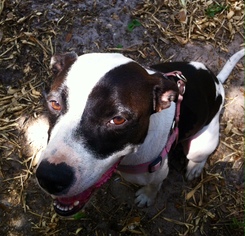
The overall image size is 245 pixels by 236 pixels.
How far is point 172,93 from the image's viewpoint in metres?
2.45

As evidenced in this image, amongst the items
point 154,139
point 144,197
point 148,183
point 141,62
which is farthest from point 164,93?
point 141,62

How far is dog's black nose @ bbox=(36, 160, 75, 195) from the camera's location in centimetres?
202

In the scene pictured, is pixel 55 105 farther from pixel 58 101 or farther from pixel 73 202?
pixel 73 202

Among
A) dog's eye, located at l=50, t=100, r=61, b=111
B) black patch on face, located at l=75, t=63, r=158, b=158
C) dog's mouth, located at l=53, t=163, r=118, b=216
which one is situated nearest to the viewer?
black patch on face, located at l=75, t=63, r=158, b=158

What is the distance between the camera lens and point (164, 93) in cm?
246

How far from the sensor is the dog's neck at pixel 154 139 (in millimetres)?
2660

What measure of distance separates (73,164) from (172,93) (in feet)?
2.80

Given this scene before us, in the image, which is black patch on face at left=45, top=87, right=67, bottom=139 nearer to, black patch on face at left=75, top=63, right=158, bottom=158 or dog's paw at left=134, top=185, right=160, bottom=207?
black patch on face at left=75, top=63, right=158, bottom=158

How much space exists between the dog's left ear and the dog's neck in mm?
157

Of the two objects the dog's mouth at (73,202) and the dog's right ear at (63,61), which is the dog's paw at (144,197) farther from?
the dog's right ear at (63,61)

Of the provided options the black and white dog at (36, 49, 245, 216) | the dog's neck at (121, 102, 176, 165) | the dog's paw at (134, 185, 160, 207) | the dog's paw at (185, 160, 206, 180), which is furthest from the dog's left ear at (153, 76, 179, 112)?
the dog's paw at (185, 160, 206, 180)

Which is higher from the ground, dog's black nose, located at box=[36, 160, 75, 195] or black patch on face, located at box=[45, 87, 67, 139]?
black patch on face, located at box=[45, 87, 67, 139]

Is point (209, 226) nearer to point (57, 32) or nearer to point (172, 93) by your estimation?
point (172, 93)

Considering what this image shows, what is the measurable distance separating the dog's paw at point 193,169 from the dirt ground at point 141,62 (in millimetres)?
84
